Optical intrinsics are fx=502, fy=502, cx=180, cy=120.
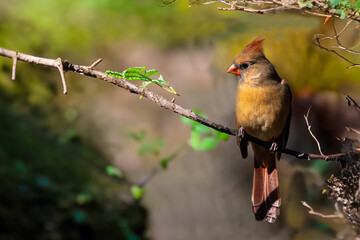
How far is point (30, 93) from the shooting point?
457 cm

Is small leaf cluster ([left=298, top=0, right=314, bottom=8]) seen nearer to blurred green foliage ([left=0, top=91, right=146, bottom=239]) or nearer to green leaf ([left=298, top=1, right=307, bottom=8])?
green leaf ([left=298, top=1, right=307, bottom=8])

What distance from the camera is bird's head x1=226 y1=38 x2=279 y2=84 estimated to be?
208cm

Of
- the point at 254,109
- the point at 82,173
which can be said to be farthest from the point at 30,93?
the point at 254,109

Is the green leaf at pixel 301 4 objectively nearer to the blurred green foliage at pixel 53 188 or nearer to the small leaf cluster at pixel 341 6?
the small leaf cluster at pixel 341 6

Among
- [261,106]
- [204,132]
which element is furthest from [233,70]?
[204,132]

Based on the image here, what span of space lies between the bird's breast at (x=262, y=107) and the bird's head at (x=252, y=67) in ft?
0.14

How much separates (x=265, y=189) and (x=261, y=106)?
365 millimetres

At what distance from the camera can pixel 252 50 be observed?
2043 mm

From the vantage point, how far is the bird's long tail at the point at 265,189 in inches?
76.6

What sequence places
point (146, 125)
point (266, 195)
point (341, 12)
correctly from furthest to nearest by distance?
point (146, 125), point (266, 195), point (341, 12)

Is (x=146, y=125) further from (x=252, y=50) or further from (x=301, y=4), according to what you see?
(x=301, y=4)

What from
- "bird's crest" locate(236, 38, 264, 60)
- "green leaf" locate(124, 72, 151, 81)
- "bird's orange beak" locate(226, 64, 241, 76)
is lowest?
"bird's orange beak" locate(226, 64, 241, 76)

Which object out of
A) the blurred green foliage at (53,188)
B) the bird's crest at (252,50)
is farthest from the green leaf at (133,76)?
the blurred green foliage at (53,188)

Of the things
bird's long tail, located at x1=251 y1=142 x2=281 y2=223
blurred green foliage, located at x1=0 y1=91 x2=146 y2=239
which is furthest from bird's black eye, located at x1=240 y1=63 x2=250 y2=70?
blurred green foliage, located at x1=0 y1=91 x2=146 y2=239
